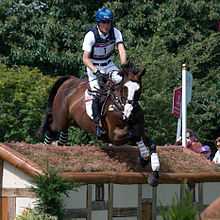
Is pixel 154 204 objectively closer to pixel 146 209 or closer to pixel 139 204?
pixel 146 209

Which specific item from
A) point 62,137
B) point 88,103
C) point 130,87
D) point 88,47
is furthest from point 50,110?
point 130,87

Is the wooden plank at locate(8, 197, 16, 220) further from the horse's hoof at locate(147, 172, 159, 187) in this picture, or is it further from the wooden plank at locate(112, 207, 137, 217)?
the horse's hoof at locate(147, 172, 159, 187)

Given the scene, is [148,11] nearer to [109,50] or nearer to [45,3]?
[45,3]

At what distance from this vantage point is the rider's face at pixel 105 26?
41.0ft

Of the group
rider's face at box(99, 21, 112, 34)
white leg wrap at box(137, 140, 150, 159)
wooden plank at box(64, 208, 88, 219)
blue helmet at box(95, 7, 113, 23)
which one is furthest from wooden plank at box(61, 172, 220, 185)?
blue helmet at box(95, 7, 113, 23)

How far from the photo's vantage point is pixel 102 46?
12.6 meters

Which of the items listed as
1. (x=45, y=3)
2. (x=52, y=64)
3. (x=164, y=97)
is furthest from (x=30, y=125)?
(x=45, y=3)

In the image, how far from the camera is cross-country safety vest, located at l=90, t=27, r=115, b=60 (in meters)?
12.5

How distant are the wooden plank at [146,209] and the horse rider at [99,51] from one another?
1.49 m

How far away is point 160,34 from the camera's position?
2439cm

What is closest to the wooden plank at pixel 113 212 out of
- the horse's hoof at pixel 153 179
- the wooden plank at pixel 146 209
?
the wooden plank at pixel 146 209

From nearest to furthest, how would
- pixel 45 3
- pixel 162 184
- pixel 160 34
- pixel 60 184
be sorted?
pixel 60 184 → pixel 162 184 → pixel 160 34 → pixel 45 3

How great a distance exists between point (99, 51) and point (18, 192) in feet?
7.25

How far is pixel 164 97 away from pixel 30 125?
9.80 feet
